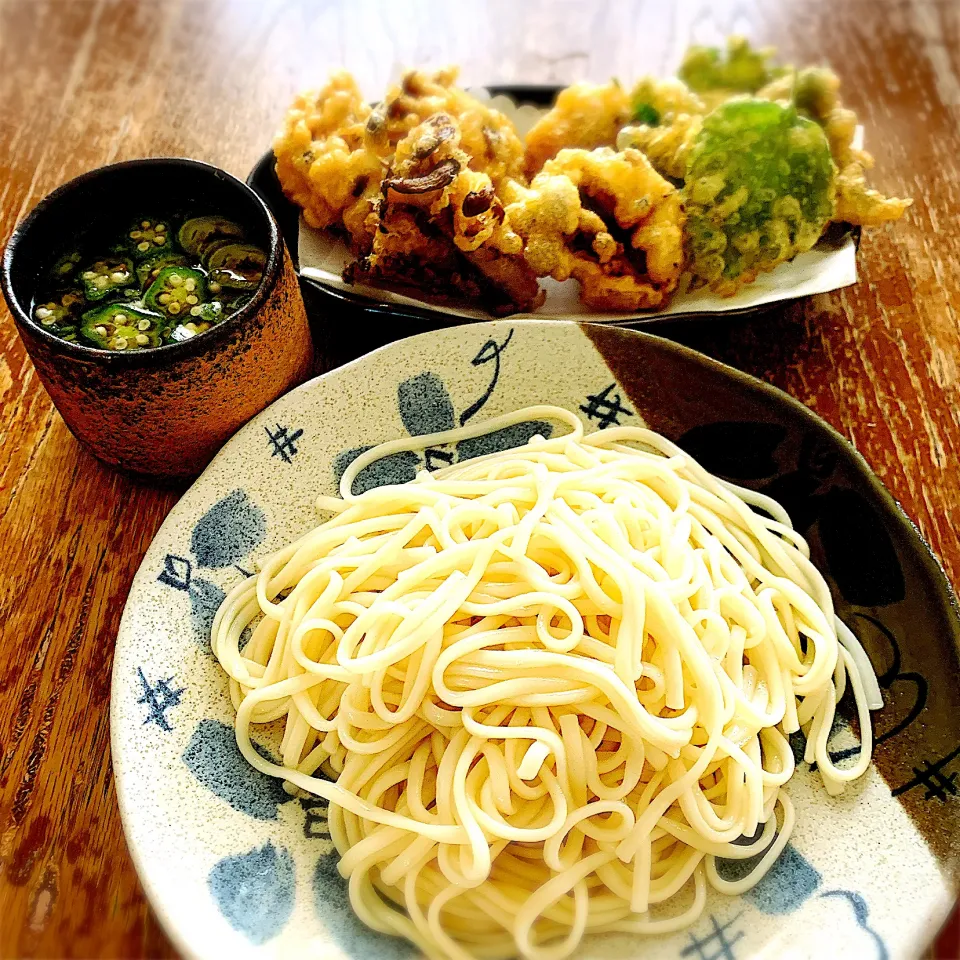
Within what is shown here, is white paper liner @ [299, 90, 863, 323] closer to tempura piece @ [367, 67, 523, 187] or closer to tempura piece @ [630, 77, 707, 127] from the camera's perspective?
tempura piece @ [367, 67, 523, 187]

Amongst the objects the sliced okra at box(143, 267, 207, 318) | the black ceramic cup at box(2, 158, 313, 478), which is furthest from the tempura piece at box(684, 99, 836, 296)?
the sliced okra at box(143, 267, 207, 318)

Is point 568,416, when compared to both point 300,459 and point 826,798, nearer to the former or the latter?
point 300,459

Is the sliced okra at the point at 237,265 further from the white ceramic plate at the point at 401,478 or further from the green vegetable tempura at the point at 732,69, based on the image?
the green vegetable tempura at the point at 732,69

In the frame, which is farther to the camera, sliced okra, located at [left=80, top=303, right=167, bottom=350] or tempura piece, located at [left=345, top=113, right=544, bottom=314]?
tempura piece, located at [left=345, top=113, right=544, bottom=314]

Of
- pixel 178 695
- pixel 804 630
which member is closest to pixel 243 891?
pixel 178 695

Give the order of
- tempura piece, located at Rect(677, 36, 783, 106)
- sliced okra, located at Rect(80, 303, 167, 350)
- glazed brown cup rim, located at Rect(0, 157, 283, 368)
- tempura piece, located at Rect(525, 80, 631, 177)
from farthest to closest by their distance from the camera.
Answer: tempura piece, located at Rect(677, 36, 783, 106), tempura piece, located at Rect(525, 80, 631, 177), sliced okra, located at Rect(80, 303, 167, 350), glazed brown cup rim, located at Rect(0, 157, 283, 368)

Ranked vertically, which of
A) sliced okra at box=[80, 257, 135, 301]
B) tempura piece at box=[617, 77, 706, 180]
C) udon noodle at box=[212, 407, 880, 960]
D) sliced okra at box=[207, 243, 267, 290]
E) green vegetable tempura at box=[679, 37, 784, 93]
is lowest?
udon noodle at box=[212, 407, 880, 960]

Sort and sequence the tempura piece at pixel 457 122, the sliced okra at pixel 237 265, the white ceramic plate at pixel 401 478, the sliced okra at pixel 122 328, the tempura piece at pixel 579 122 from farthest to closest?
1. the tempura piece at pixel 579 122
2. the tempura piece at pixel 457 122
3. the sliced okra at pixel 237 265
4. the sliced okra at pixel 122 328
5. the white ceramic plate at pixel 401 478

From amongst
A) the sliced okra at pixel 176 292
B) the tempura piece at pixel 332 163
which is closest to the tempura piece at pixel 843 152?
the tempura piece at pixel 332 163

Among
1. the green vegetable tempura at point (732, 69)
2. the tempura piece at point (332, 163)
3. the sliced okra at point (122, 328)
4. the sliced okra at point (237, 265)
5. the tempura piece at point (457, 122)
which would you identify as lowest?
the sliced okra at point (122, 328)
